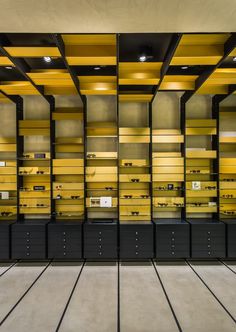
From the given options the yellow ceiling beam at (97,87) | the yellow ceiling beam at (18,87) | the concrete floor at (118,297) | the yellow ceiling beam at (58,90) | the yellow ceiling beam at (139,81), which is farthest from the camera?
the yellow ceiling beam at (58,90)

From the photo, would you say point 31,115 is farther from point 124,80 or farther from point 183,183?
point 183,183

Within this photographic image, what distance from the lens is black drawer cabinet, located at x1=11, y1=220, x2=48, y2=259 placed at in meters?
4.89

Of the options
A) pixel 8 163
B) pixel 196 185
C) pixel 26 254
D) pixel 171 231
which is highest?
pixel 8 163

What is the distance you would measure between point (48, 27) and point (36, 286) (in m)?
3.76

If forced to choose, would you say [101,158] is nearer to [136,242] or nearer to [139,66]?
[136,242]

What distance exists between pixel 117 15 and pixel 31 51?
5.55 ft

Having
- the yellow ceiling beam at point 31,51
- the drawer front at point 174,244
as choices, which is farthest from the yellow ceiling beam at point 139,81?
the drawer front at point 174,244

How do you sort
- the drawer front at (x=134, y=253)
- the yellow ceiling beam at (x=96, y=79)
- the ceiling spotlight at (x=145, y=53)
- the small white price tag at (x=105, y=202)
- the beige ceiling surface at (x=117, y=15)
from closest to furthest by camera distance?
1. the beige ceiling surface at (x=117, y=15)
2. the ceiling spotlight at (x=145, y=53)
3. the yellow ceiling beam at (x=96, y=79)
4. the drawer front at (x=134, y=253)
5. the small white price tag at (x=105, y=202)

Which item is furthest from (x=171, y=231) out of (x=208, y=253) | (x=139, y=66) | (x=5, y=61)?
(x=5, y=61)

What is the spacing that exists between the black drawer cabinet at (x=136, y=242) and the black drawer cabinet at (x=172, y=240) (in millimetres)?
162

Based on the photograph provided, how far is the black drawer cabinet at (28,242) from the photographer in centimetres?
489

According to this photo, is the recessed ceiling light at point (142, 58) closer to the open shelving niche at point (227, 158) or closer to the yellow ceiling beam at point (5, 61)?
the yellow ceiling beam at point (5, 61)

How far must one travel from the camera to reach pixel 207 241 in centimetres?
488

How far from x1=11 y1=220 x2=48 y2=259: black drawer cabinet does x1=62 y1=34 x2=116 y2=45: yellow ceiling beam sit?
11.5 feet
